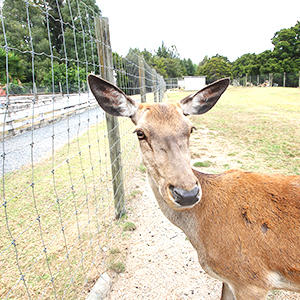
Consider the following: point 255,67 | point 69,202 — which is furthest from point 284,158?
point 255,67

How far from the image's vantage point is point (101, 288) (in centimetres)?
247

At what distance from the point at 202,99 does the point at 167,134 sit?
0.75 metres

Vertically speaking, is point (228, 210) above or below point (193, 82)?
below

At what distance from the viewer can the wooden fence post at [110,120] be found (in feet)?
10.4

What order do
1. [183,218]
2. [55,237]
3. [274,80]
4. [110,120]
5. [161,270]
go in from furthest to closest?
[274,80] < [110,120] < [55,237] < [161,270] < [183,218]

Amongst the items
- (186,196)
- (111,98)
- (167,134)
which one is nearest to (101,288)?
(186,196)

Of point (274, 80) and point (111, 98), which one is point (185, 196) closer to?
point (111, 98)

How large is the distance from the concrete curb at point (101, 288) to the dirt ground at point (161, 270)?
83mm

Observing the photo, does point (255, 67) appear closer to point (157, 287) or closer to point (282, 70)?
point (282, 70)

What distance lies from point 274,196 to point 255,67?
58009 mm

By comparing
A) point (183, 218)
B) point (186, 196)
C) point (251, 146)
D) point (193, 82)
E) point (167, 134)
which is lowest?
point (251, 146)

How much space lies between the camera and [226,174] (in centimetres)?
241

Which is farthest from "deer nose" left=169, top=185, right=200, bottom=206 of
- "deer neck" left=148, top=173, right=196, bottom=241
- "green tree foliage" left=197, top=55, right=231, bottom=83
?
"green tree foliage" left=197, top=55, right=231, bottom=83

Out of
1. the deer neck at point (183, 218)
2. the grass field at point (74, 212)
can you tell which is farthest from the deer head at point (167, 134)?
the grass field at point (74, 212)
